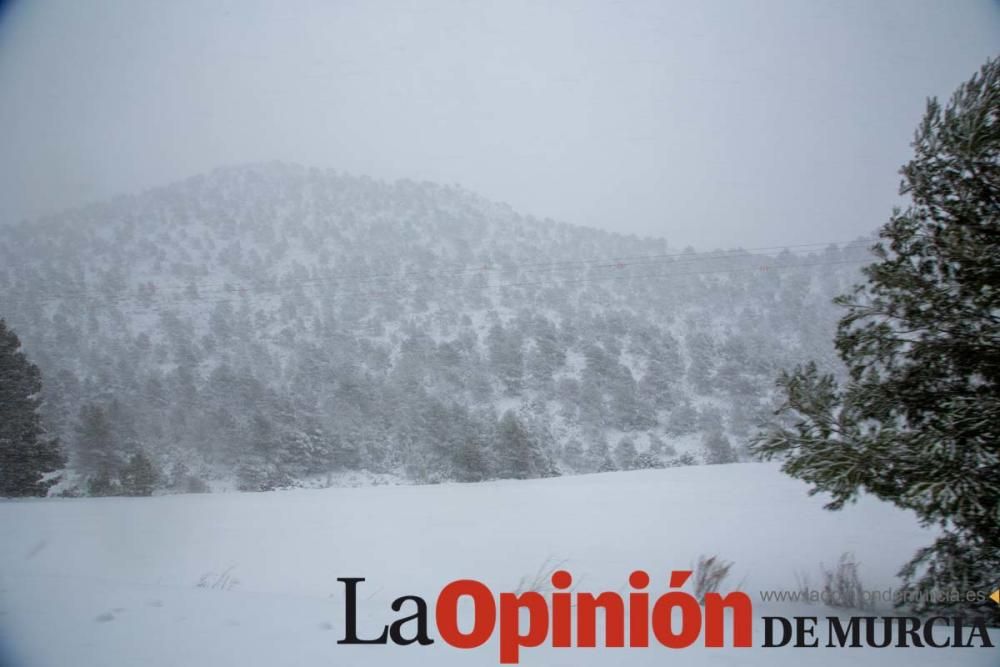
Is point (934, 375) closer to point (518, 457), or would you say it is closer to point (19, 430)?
point (19, 430)

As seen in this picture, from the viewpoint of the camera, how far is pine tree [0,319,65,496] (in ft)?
44.5

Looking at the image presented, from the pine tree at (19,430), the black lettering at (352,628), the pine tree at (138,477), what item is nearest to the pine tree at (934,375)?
the black lettering at (352,628)

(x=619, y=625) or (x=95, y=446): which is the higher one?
(x=619, y=625)

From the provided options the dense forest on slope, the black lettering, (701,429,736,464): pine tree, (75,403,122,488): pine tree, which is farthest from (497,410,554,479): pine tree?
the black lettering

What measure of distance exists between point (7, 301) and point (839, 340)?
37.1m

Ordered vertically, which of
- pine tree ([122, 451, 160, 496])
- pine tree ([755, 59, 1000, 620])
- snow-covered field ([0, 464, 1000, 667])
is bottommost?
pine tree ([122, 451, 160, 496])

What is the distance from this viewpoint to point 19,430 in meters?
13.9

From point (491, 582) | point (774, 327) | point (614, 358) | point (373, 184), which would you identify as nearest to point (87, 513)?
point (491, 582)

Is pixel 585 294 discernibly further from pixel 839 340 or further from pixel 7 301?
pixel 839 340

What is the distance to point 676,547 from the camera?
682cm

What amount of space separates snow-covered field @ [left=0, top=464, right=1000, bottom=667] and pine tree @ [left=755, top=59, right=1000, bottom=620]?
0.99 metres

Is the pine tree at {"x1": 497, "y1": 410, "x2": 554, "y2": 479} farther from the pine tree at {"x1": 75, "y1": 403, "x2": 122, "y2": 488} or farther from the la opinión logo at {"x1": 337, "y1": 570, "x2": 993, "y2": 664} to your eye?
the la opinión logo at {"x1": 337, "y1": 570, "x2": 993, "y2": 664}

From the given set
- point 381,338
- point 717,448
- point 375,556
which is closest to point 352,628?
point 375,556

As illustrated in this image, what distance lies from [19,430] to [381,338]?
21.5m
